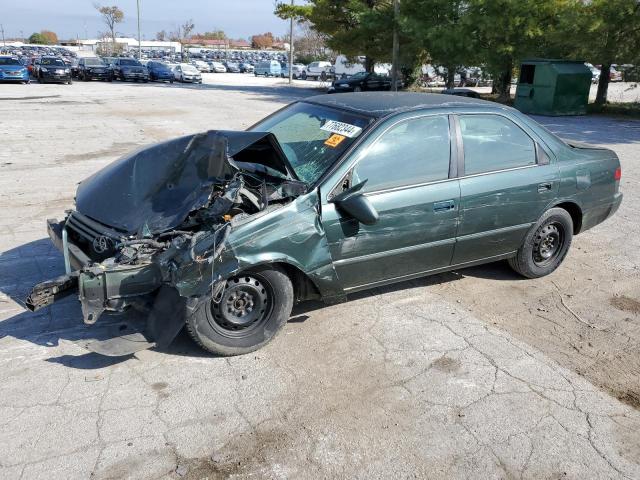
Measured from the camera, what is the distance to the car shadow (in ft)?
12.2

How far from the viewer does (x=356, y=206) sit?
3.77m

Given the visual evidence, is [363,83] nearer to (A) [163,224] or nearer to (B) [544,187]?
(B) [544,187]

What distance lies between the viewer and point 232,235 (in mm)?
3467

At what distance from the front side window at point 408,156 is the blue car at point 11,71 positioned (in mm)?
30803

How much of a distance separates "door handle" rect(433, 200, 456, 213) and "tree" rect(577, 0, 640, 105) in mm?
18259

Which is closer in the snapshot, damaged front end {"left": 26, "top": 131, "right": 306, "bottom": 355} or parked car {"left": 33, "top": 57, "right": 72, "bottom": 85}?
damaged front end {"left": 26, "top": 131, "right": 306, "bottom": 355}

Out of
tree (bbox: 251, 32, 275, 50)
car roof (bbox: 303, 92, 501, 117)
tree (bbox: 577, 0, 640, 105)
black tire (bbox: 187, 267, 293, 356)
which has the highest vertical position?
tree (bbox: 251, 32, 275, 50)

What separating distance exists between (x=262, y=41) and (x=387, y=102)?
144698 mm

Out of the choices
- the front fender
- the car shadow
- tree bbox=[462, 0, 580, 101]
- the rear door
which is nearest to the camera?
the front fender

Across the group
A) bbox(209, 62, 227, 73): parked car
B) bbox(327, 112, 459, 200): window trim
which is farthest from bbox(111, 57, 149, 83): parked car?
bbox(327, 112, 459, 200): window trim

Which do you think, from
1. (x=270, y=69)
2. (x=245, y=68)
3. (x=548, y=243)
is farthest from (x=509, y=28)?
(x=245, y=68)

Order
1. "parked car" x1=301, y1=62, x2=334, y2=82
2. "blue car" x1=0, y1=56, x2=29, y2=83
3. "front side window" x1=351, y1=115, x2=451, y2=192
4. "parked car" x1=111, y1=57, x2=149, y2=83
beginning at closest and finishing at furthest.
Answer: "front side window" x1=351, y1=115, x2=451, y2=192 < "blue car" x1=0, y1=56, x2=29, y2=83 < "parked car" x1=111, y1=57, x2=149, y2=83 < "parked car" x1=301, y1=62, x2=334, y2=82

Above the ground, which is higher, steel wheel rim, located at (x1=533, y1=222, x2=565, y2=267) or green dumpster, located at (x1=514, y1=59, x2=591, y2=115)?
green dumpster, located at (x1=514, y1=59, x2=591, y2=115)

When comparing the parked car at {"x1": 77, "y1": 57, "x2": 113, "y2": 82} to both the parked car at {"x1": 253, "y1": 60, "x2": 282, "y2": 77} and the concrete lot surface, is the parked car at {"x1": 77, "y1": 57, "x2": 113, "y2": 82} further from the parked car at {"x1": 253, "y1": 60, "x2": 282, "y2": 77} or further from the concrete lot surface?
the concrete lot surface
